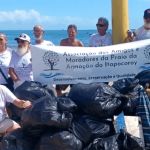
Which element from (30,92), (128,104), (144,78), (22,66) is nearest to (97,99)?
(128,104)

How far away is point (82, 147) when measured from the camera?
3.80 metres

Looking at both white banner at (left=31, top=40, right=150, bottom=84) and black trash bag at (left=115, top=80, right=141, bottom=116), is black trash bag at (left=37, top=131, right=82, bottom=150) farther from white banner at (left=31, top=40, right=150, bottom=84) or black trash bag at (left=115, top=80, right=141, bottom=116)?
white banner at (left=31, top=40, right=150, bottom=84)

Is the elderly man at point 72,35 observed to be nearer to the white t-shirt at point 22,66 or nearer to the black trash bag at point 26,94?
the white t-shirt at point 22,66

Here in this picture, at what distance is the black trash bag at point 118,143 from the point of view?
12.0 ft

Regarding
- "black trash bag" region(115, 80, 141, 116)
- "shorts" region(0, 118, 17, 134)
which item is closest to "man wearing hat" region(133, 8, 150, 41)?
"black trash bag" region(115, 80, 141, 116)

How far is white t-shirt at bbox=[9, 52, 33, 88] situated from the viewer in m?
5.55

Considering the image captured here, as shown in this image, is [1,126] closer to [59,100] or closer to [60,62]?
[59,100]

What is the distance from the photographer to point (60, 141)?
3674 millimetres

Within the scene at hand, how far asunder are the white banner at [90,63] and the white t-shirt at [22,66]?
0.18 meters

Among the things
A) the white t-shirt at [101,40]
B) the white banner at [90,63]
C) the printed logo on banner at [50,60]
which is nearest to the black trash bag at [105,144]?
the white banner at [90,63]

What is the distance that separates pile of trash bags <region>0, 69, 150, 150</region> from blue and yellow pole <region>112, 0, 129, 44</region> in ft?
6.79

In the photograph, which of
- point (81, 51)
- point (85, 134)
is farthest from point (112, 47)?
point (85, 134)

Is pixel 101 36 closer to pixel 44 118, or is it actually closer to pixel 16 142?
pixel 44 118

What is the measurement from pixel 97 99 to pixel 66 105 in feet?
1.31
